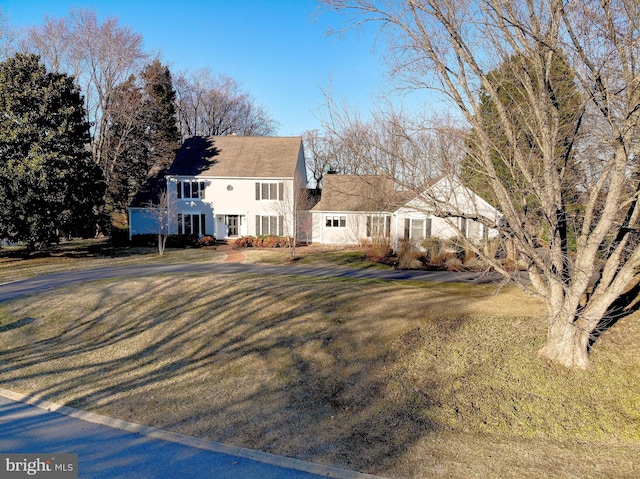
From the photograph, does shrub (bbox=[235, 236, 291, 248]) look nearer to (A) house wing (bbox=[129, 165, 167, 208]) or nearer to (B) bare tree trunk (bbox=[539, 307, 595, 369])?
(A) house wing (bbox=[129, 165, 167, 208])

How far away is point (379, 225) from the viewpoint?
1027 inches

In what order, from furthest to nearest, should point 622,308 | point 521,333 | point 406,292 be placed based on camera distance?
point 406,292
point 622,308
point 521,333

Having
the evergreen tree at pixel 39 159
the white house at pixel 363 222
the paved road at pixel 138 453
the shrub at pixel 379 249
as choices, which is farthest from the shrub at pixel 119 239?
the paved road at pixel 138 453

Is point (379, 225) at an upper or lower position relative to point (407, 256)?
upper

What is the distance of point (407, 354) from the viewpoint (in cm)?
782

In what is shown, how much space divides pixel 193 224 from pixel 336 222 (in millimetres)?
11067

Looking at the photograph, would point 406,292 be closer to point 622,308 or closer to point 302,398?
point 622,308

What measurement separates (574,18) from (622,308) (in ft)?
21.7

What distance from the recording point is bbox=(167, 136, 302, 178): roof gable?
105 feet

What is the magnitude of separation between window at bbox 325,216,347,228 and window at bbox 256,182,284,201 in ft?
13.8

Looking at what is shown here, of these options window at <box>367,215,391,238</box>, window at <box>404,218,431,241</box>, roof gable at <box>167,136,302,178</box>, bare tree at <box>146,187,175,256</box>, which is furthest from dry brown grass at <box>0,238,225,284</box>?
window at <box>404,218,431,241</box>

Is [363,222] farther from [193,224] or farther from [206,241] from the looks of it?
[193,224]

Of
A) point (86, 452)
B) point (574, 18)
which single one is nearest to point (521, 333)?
point (574, 18)

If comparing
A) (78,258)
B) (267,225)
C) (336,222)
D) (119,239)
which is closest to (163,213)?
(119,239)
